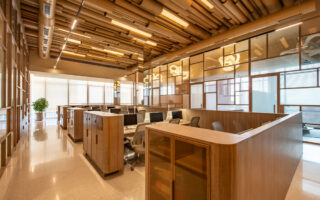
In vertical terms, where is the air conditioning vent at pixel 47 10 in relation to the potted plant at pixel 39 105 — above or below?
above

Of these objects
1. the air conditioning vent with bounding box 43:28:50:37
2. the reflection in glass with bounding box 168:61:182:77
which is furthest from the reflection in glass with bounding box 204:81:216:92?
the air conditioning vent with bounding box 43:28:50:37

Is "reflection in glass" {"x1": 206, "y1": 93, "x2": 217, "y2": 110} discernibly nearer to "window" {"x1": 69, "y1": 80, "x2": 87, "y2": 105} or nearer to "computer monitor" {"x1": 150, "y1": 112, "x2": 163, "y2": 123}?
"computer monitor" {"x1": 150, "y1": 112, "x2": 163, "y2": 123}

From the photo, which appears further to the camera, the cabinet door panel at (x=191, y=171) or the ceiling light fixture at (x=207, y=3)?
the ceiling light fixture at (x=207, y=3)

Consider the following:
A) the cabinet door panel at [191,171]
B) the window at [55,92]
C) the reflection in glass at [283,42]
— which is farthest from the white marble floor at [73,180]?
the window at [55,92]

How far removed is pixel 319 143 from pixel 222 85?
12.0ft

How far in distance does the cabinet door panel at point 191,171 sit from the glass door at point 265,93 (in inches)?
218

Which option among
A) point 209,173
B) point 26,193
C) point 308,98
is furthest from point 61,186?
point 308,98

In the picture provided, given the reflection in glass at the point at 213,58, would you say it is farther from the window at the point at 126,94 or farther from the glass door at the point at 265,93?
the window at the point at 126,94

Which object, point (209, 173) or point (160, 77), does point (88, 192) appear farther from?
point (160, 77)

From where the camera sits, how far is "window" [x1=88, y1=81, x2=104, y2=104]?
41.3 feet

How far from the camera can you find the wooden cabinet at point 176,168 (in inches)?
43.8

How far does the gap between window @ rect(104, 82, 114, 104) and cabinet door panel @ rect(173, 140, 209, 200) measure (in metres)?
13.1

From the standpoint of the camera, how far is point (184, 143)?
1264 mm

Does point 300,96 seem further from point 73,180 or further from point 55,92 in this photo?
point 55,92
